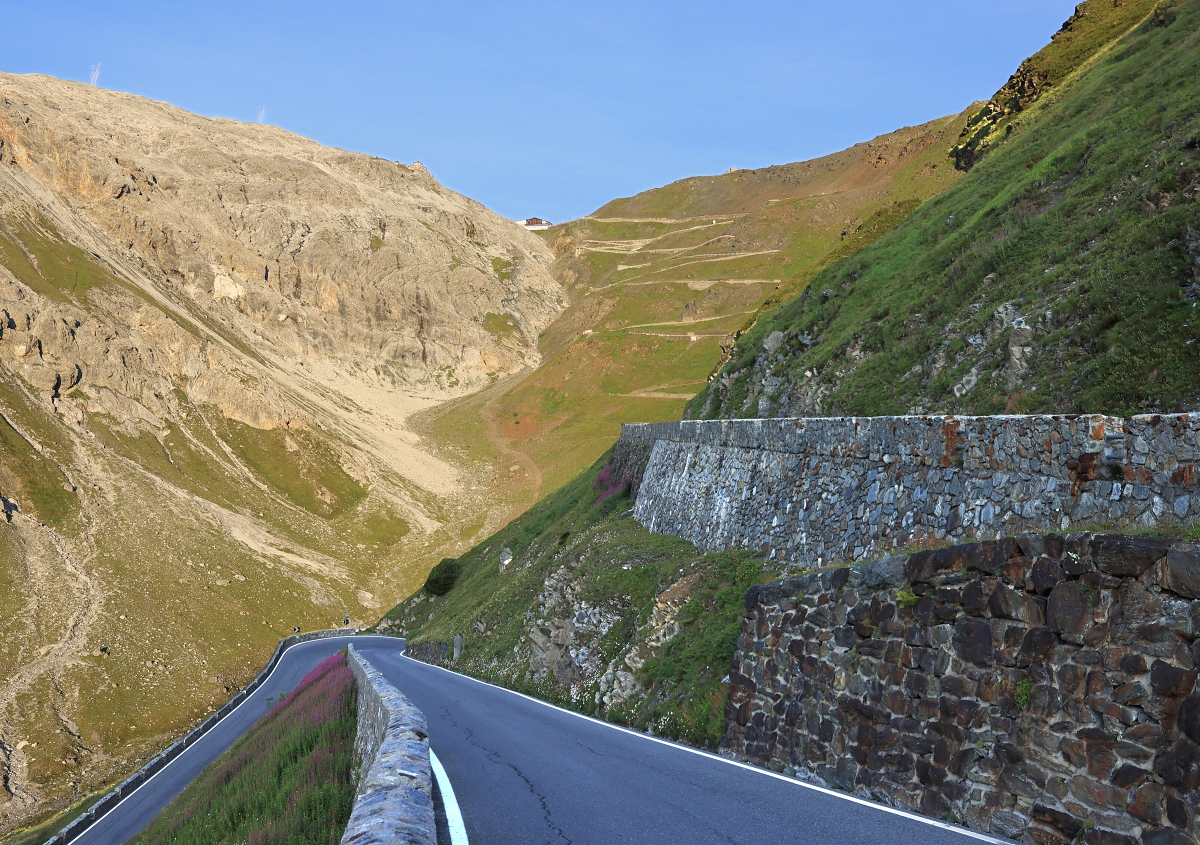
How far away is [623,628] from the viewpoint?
20.4 meters

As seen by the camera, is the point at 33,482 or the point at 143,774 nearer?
the point at 143,774

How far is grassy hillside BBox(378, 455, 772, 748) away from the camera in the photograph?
595 inches

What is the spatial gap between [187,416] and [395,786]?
376ft

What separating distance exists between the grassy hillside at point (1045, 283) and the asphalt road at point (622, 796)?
1065 centimetres

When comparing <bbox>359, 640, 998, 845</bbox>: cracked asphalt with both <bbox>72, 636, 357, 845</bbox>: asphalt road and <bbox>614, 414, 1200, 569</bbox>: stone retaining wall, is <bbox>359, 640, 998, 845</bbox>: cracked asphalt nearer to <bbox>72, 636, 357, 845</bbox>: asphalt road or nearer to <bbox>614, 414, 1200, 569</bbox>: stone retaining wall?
<bbox>614, 414, 1200, 569</bbox>: stone retaining wall

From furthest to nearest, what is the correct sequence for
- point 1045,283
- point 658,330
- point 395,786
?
point 658,330 → point 1045,283 → point 395,786

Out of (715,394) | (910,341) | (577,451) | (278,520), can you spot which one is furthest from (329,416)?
(910,341)

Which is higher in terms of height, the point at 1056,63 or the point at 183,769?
the point at 1056,63

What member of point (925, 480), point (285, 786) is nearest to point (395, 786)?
point (925, 480)

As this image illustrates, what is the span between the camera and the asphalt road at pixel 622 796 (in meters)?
7.25

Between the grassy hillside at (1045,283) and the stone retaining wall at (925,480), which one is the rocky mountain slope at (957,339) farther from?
the stone retaining wall at (925,480)

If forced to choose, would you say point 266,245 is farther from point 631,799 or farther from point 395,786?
point 395,786

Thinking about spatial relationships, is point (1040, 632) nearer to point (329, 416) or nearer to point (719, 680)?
point (719, 680)

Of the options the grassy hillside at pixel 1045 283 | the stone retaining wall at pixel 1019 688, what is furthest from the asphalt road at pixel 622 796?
the grassy hillside at pixel 1045 283
